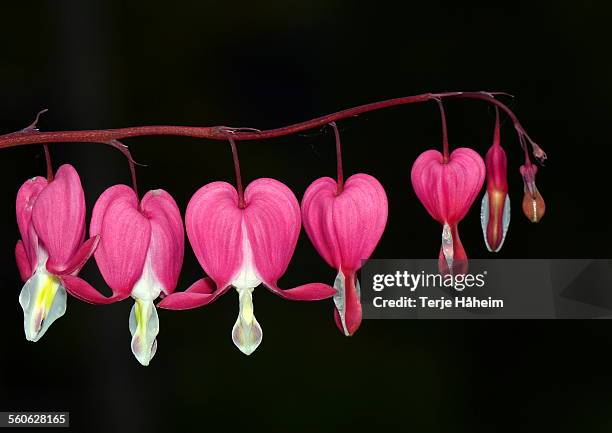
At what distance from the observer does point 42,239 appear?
49.4 inches

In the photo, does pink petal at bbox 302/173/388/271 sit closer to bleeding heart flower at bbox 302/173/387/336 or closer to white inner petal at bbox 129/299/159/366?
bleeding heart flower at bbox 302/173/387/336

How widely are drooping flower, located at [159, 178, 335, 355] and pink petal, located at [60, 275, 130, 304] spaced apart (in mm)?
131

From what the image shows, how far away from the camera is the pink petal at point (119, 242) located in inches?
48.9

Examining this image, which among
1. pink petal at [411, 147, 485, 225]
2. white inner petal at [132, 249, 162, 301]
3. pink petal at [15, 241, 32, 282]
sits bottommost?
white inner petal at [132, 249, 162, 301]

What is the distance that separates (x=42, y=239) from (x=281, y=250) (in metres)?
0.39

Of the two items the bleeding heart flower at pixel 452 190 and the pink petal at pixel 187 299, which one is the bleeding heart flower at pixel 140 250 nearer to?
the pink petal at pixel 187 299

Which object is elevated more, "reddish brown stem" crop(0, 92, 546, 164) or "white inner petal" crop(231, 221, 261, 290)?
"reddish brown stem" crop(0, 92, 546, 164)

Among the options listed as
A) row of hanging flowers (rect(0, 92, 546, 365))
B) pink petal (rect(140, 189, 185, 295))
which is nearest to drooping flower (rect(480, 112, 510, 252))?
row of hanging flowers (rect(0, 92, 546, 365))

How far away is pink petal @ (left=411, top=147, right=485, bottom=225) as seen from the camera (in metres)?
1.28

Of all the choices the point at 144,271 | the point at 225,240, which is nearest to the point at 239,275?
the point at 225,240

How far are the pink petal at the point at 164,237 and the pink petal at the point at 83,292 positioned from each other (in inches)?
3.7

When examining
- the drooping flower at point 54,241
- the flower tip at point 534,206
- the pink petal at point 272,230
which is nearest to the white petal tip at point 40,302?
the drooping flower at point 54,241

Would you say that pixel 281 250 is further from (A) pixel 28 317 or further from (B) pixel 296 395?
(B) pixel 296 395

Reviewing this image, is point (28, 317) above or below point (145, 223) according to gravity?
below
